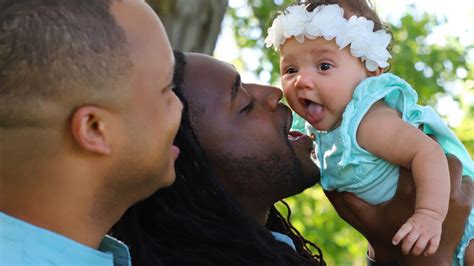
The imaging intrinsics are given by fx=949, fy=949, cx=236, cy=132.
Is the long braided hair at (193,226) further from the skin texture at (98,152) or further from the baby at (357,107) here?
the skin texture at (98,152)

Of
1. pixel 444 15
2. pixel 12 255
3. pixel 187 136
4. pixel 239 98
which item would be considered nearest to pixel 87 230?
pixel 12 255

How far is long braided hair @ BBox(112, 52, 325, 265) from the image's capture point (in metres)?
3.12

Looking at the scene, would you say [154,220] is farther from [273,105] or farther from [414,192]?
[414,192]

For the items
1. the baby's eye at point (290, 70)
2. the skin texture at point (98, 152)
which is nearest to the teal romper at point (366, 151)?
the baby's eye at point (290, 70)

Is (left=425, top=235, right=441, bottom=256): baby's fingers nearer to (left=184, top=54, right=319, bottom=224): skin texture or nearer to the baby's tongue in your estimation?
(left=184, top=54, right=319, bottom=224): skin texture

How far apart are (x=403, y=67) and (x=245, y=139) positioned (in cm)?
775

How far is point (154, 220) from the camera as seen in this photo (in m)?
3.20

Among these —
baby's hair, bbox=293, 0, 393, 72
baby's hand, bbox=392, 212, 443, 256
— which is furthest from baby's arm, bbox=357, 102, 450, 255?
baby's hair, bbox=293, 0, 393, 72

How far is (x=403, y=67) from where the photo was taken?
10.8 metres

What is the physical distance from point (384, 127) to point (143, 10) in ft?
3.76

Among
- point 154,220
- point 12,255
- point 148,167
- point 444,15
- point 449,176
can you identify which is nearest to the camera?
point 12,255

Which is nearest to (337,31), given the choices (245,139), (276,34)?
(276,34)

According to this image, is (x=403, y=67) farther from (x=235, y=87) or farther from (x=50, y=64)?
(x=50, y=64)

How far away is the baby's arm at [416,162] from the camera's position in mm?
3180
